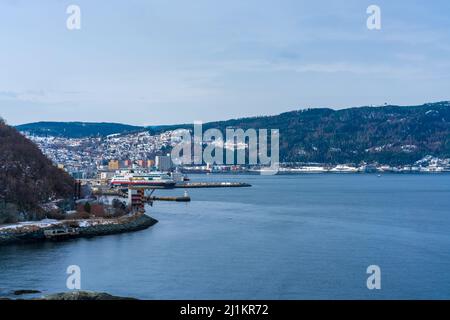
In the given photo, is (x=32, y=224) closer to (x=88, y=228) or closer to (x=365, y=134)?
(x=88, y=228)

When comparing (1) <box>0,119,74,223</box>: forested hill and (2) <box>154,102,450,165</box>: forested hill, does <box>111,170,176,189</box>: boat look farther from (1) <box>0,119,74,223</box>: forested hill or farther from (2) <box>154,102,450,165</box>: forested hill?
(2) <box>154,102,450,165</box>: forested hill

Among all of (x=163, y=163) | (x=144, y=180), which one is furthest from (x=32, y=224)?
(x=163, y=163)

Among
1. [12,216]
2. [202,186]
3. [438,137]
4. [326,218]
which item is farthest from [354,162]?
[12,216]

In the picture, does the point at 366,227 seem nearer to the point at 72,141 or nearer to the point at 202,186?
the point at 202,186

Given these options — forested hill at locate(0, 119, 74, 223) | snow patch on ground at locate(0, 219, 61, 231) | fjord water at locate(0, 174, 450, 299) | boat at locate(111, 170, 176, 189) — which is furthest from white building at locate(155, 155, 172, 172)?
snow patch on ground at locate(0, 219, 61, 231)

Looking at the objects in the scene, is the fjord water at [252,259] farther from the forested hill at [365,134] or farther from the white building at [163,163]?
the forested hill at [365,134]

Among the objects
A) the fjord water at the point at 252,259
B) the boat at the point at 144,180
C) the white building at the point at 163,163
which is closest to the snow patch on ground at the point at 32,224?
the fjord water at the point at 252,259
